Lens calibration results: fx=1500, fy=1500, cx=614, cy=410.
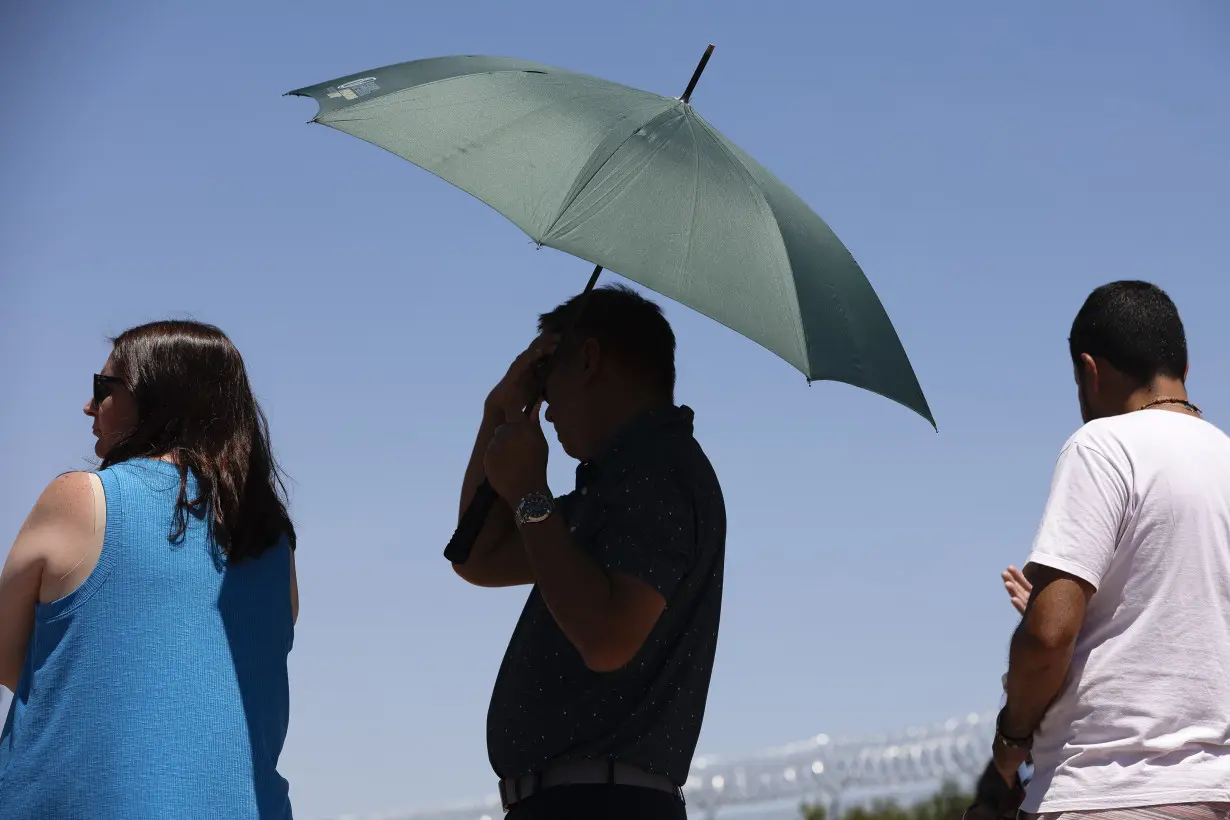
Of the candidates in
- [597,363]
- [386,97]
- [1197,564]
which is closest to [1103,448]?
[1197,564]

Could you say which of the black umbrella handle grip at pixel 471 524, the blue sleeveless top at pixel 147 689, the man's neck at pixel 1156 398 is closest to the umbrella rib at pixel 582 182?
the black umbrella handle grip at pixel 471 524

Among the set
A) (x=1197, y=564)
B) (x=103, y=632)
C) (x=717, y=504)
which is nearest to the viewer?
(x=103, y=632)

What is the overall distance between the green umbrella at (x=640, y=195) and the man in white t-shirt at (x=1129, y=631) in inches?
18.6

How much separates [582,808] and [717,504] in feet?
2.51

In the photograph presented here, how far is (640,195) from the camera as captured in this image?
3291 mm

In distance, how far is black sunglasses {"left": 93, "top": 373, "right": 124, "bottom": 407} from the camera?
334 cm

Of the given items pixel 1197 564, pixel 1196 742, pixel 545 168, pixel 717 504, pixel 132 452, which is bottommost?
pixel 1196 742

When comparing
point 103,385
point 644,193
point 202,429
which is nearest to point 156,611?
point 202,429

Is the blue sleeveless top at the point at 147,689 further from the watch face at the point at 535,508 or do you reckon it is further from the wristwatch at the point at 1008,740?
the wristwatch at the point at 1008,740

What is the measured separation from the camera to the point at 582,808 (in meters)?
3.25

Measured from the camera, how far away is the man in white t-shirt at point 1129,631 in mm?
3195

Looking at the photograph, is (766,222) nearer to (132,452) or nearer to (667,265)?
(667,265)

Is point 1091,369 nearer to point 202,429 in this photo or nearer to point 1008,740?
point 1008,740

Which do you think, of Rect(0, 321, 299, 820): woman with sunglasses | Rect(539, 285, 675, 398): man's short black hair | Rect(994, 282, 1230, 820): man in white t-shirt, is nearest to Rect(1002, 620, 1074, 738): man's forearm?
Rect(994, 282, 1230, 820): man in white t-shirt
